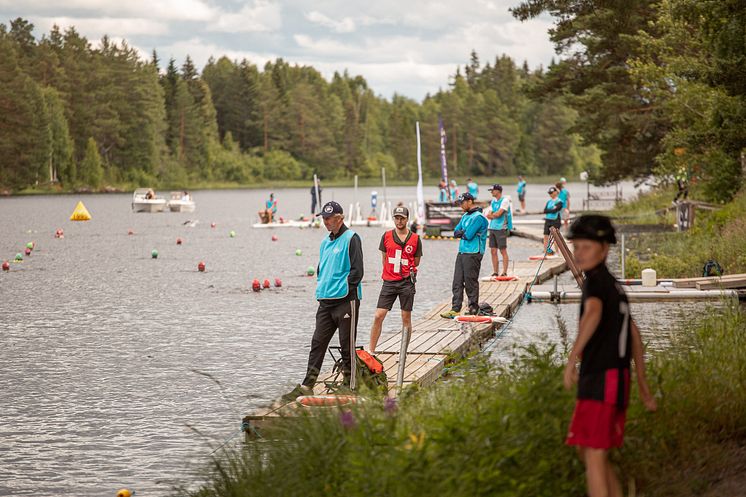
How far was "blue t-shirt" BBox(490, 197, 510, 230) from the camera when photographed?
22203mm

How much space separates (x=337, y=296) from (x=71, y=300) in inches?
598

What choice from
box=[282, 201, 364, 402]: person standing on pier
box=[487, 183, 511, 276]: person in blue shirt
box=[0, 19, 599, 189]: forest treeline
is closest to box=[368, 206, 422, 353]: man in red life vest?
box=[282, 201, 364, 402]: person standing on pier

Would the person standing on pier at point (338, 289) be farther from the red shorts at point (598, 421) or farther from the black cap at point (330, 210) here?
the red shorts at point (598, 421)

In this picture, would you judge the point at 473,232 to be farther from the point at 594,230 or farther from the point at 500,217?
the point at 594,230

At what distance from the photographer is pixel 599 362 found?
5.74 m

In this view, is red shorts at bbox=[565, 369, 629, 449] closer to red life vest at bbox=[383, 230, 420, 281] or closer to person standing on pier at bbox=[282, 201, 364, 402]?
person standing on pier at bbox=[282, 201, 364, 402]

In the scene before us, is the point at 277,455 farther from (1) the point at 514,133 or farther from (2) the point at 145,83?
(1) the point at 514,133

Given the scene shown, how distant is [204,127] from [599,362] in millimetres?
154418

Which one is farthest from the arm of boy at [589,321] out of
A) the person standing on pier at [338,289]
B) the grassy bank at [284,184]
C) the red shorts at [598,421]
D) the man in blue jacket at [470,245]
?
the grassy bank at [284,184]

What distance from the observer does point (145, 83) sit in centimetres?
13850

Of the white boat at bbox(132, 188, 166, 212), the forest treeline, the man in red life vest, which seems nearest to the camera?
the man in red life vest

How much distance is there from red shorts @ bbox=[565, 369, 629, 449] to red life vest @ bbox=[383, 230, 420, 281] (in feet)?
23.5

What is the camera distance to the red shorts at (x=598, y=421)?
566cm

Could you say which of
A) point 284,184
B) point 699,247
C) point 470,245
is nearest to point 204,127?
point 284,184
